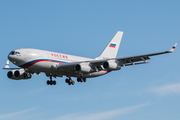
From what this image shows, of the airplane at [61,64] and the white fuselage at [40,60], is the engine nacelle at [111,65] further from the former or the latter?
the white fuselage at [40,60]

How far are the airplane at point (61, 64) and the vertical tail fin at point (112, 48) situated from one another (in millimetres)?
6076

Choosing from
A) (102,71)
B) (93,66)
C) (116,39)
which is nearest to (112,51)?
(116,39)

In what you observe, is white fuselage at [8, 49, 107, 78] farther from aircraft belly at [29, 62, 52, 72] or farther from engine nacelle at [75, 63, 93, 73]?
engine nacelle at [75, 63, 93, 73]

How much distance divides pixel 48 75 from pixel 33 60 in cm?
827

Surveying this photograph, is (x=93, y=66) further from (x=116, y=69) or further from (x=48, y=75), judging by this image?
(x=48, y=75)

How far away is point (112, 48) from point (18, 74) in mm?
19940

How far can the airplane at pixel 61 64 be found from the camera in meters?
52.3

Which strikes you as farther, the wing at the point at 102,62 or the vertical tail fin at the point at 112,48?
the vertical tail fin at the point at 112,48

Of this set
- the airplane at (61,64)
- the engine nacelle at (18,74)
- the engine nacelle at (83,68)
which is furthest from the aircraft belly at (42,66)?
the engine nacelle at (18,74)

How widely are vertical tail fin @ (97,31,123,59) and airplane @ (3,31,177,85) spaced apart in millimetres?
6076

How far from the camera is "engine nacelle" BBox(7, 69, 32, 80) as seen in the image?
59625 mm

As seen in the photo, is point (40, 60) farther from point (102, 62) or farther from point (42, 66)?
point (102, 62)

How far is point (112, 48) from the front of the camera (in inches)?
2692

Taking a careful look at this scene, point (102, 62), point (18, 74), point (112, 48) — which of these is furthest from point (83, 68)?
point (112, 48)
